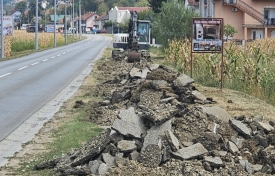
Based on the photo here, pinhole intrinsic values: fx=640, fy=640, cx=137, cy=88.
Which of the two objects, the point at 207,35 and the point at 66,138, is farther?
the point at 207,35

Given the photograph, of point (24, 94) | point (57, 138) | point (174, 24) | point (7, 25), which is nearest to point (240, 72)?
point (24, 94)

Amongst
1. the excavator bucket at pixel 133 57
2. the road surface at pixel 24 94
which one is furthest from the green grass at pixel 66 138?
the excavator bucket at pixel 133 57

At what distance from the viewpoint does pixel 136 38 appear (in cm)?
3941

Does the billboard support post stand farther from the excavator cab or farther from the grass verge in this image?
the excavator cab

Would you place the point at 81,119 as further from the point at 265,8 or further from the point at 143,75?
the point at 265,8

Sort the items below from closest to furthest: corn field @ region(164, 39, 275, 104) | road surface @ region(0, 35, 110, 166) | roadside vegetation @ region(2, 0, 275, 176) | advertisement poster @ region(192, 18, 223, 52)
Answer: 1. roadside vegetation @ region(2, 0, 275, 176)
2. road surface @ region(0, 35, 110, 166)
3. advertisement poster @ region(192, 18, 223, 52)
4. corn field @ region(164, 39, 275, 104)

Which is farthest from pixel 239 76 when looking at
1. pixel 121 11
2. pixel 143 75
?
pixel 121 11

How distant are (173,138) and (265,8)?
62038mm

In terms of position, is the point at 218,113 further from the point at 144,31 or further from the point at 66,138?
the point at 144,31

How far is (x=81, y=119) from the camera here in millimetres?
15062

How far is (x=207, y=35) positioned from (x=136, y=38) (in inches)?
817

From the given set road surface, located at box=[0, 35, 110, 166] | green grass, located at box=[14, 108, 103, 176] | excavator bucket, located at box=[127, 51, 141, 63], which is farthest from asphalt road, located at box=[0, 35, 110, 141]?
excavator bucket, located at box=[127, 51, 141, 63]

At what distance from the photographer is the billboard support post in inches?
733

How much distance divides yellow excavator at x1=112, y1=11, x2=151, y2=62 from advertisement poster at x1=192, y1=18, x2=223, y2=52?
17733mm
